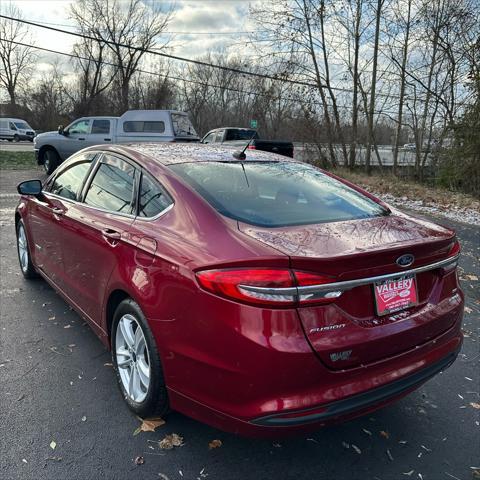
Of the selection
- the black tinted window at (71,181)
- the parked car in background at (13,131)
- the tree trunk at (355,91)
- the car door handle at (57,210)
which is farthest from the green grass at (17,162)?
the parked car in background at (13,131)

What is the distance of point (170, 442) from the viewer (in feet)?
8.16

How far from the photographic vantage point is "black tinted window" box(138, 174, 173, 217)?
260 centimetres

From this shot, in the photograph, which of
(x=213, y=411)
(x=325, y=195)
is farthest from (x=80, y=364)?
(x=325, y=195)

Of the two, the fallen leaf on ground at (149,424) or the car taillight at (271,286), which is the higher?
the car taillight at (271,286)

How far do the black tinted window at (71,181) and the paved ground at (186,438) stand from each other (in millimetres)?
1278

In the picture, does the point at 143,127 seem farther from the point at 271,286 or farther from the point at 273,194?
the point at 271,286

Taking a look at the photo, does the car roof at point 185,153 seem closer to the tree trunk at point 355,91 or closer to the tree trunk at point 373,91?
the tree trunk at point 373,91

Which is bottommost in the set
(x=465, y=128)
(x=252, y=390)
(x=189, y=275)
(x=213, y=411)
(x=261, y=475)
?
(x=261, y=475)

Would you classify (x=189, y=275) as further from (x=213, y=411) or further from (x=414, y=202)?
(x=414, y=202)

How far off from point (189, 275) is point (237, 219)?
0.42m

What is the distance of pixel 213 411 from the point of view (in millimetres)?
2117

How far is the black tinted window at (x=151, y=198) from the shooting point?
260 centimetres

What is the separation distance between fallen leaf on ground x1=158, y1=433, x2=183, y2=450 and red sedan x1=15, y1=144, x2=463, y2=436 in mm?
171

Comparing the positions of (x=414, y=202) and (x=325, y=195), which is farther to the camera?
(x=414, y=202)
